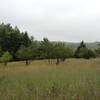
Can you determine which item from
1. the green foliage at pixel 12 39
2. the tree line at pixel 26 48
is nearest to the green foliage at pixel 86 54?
the tree line at pixel 26 48

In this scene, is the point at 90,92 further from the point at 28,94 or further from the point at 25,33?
the point at 25,33

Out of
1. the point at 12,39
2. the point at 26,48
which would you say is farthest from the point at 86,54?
the point at 26,48

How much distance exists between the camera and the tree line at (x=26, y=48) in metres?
40.8

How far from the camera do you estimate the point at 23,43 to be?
49.7 m

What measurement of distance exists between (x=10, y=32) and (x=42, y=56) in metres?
8.60

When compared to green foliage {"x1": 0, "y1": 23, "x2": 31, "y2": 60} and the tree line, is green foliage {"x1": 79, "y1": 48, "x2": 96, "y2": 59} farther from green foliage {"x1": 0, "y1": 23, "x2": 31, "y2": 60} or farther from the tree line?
green foliage {"x1": 0, "y1": 23, "x2": 31, "y2": 60}

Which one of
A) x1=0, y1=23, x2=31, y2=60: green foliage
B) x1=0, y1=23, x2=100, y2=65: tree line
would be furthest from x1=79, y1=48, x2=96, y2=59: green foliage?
x1=0, y1=23, x2=31, y2=60: green foliage

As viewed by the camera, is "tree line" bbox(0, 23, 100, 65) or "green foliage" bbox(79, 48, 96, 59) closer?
"tree line" bbox(0, 23, 100, 65)

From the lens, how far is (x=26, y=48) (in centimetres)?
4103

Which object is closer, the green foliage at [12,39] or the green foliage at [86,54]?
the green foliage at [12,39]

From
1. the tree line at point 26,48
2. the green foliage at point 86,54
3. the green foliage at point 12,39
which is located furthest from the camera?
the green foliage at point 86,54

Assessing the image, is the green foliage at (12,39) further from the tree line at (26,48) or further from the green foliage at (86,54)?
the green foliage at (86,54)

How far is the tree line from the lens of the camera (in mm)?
40781

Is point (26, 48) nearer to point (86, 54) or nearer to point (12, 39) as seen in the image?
point (12, 39)
